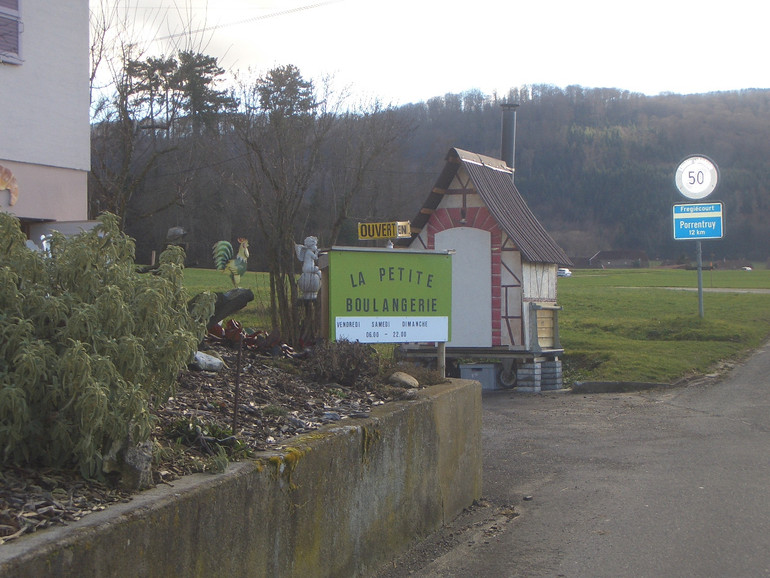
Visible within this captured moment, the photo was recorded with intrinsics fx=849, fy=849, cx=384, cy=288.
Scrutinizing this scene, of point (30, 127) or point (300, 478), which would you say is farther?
point (30, 127)

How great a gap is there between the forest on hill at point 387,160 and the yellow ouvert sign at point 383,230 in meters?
1.74

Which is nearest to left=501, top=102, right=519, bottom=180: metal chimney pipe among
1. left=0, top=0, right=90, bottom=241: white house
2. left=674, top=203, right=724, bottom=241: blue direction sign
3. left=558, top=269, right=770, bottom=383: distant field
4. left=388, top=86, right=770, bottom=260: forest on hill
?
left=558, top=269, right=770, bottom=383: distant field

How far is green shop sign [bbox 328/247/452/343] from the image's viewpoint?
7262 millimetres

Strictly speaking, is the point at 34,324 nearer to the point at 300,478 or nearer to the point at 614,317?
the point at 300,478

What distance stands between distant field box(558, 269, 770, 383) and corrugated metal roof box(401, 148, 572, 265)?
93.2 inches

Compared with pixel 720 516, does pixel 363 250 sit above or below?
above

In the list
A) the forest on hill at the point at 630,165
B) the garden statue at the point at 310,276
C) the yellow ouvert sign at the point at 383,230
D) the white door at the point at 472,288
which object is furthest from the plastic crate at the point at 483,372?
the forest on hill at the point at 630,165

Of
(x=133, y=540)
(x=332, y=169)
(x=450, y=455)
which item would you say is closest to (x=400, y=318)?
(x=450, y=455)

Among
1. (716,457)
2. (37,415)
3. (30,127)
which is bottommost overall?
(716,457)

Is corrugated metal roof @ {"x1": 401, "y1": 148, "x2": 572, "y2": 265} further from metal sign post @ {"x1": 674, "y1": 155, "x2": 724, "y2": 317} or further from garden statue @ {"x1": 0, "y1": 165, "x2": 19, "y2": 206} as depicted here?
garden statue @ {"x1": 0, "y1": 165, "x2": 19, "y2": 206}

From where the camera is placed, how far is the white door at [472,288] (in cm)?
1681

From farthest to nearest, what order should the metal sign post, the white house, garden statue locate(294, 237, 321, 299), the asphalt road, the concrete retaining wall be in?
the metal sign post
the white house
garden statue locate(294, 237, 321, 299)
the asphalt road
the concrete retaining wall

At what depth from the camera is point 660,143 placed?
5231 inches

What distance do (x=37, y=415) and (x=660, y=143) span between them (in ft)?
455
